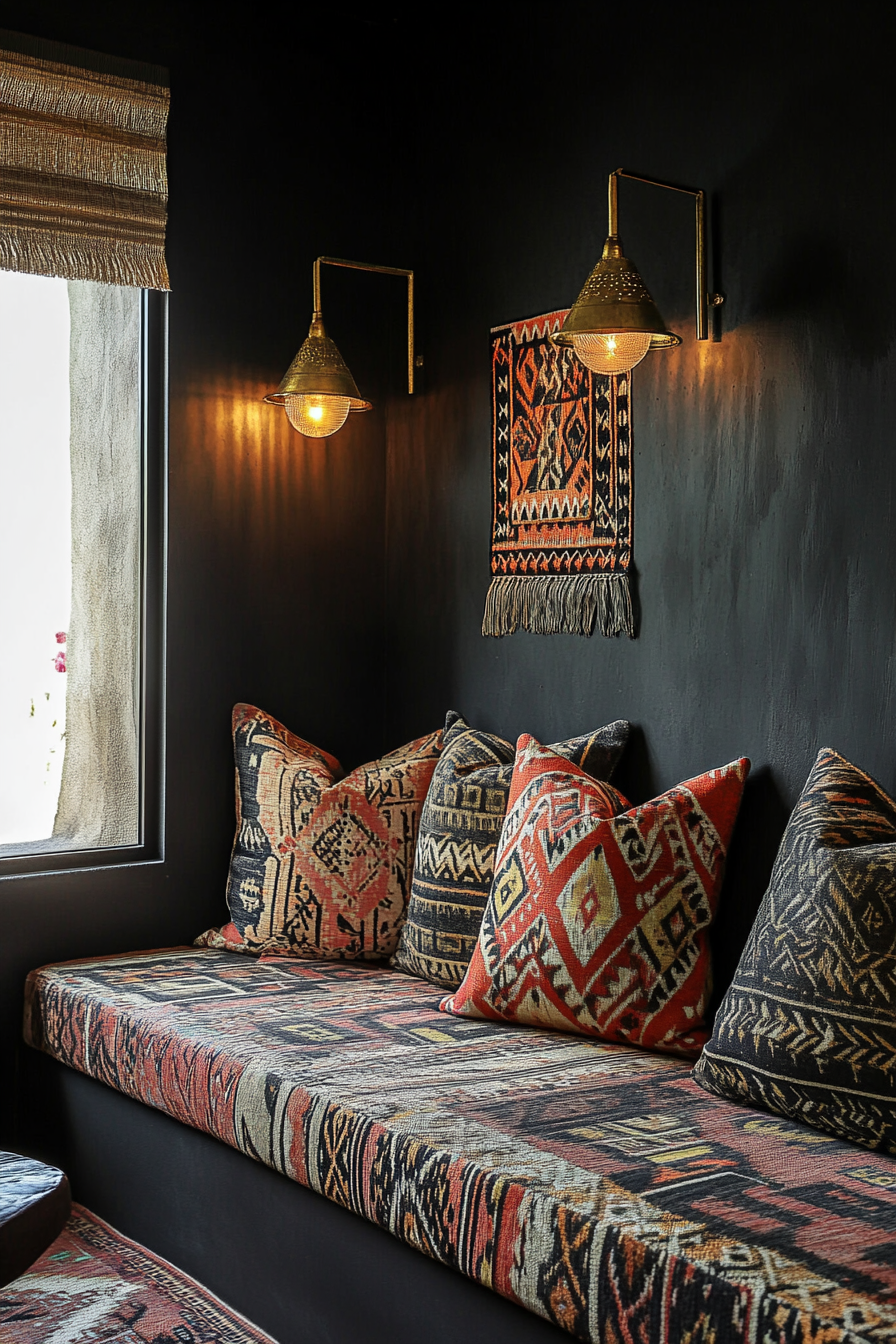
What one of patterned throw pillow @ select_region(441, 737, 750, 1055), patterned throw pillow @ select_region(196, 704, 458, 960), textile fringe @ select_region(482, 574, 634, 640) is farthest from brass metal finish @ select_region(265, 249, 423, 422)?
patterned throw pillow @ select_region(441, 737, 750, 1055)

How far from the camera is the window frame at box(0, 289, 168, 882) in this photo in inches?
123

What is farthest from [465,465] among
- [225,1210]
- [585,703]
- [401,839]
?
[225,1210]

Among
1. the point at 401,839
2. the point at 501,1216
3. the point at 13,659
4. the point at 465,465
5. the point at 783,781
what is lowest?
the point at 501,1216

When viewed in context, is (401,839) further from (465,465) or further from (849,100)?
(849,100)

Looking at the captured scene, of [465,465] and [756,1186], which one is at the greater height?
[465,465]

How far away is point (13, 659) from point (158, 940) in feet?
2.40

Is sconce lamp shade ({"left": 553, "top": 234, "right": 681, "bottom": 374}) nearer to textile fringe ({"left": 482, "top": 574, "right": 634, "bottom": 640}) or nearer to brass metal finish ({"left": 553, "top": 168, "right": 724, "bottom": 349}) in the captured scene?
brass metal finish ({"left": 553, "top": 168, "right": 724, "bottom": 349})

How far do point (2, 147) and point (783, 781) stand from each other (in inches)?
83.3

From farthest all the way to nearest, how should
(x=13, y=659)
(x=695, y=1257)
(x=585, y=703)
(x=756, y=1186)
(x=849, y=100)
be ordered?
1. (x=13, y=659)
2. (x=585, y=703)
3. (x=849, y=100)
4. (x=756, y=1186)
5. (x=695, y=1257)

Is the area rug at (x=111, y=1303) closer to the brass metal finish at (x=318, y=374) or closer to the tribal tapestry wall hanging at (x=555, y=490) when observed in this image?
the tribal tapestry wall hanging at (x=555, y=490)

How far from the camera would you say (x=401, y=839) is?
2.96m

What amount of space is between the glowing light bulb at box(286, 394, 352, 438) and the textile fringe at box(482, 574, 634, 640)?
0.51 meters

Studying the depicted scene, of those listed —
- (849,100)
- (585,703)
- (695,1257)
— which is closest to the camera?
(695,1257)

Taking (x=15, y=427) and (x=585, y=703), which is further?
(x=15, y=427)
